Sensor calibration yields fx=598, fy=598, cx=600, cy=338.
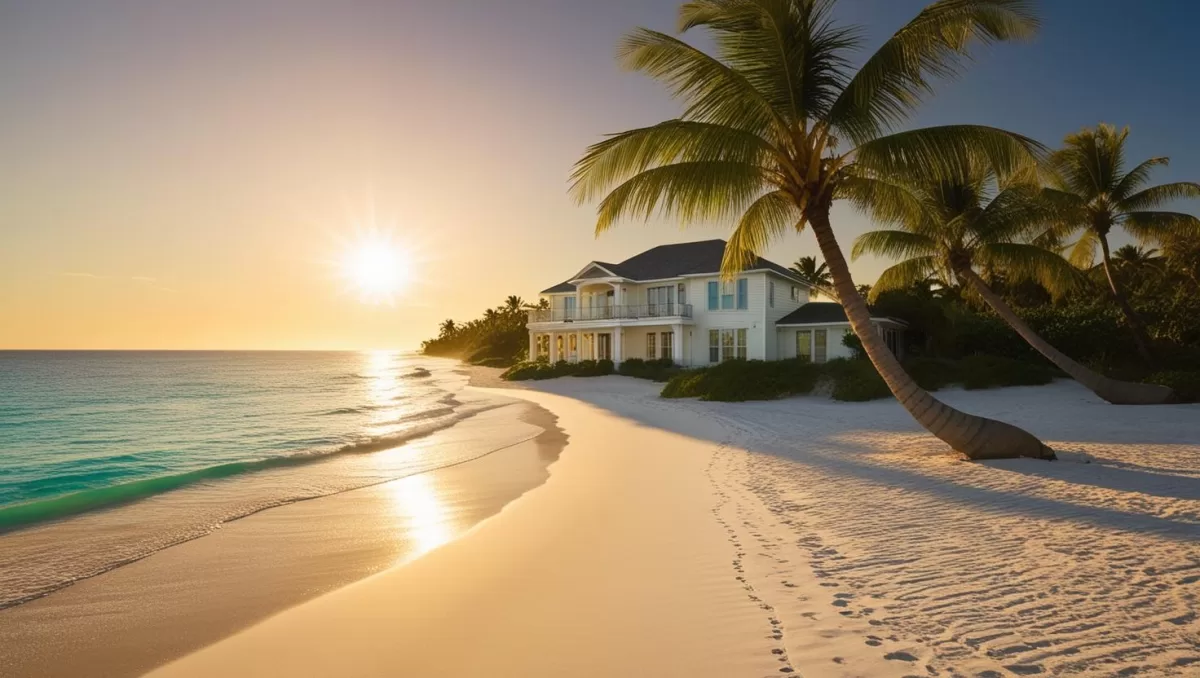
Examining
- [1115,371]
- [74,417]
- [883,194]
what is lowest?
[74,417]

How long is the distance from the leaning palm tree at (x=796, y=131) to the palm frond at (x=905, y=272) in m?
10.4

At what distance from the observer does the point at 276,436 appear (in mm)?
17562

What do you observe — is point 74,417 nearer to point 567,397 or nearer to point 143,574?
point 567,397

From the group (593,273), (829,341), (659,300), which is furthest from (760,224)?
(593,273)

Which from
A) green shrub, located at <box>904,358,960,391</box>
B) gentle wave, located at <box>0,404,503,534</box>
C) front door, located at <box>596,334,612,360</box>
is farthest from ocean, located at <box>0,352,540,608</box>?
green shrub, located at <box>904,358,960,391</box>

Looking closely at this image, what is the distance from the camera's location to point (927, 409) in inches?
368

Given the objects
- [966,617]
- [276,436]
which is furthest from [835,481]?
[276,436]

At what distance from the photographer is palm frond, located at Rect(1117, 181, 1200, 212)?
17.6 meters

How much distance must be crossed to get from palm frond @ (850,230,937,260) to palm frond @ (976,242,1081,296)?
1.52 meters

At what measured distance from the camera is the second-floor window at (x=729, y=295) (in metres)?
32.4

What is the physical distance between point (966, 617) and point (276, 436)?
18.3 metres

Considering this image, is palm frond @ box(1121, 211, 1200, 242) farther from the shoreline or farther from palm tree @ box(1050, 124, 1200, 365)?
the shoreline

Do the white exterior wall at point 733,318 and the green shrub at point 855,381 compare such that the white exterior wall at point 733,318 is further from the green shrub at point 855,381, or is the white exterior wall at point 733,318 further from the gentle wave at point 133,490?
the gentle wave at point 133,490

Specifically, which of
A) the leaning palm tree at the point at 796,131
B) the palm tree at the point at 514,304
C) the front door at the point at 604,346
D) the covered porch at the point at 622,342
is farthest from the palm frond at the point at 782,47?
the palm tree at the point at 514,304
